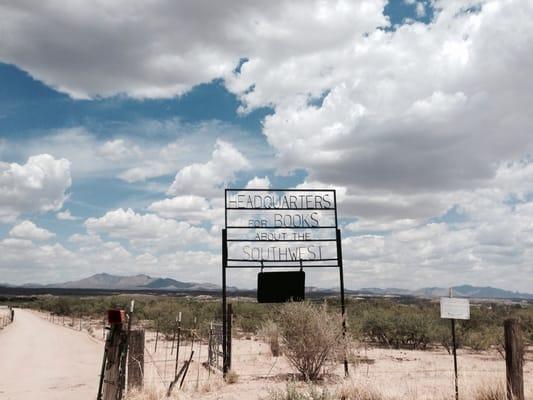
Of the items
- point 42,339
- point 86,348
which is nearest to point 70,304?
point 42,339

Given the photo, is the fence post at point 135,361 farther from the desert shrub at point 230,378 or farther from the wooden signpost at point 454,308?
the wooden signpost at point 454,308

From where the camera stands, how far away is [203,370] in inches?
749

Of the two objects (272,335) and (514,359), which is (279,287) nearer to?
(272,335)

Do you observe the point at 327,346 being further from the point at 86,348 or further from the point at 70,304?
the point at 70,304

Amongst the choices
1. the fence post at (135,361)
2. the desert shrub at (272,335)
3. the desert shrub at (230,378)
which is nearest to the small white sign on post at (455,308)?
the desert shrub at (230,378)

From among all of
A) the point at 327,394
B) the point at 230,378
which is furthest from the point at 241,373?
the point at 327,394

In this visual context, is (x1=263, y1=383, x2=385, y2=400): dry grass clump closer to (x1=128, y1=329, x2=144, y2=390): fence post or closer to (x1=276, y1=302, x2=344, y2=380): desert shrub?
(x1=276, y1=302, x2=344, y2=380): desert shrub

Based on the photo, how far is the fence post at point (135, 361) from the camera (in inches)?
519

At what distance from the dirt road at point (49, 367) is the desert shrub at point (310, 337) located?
234 inches

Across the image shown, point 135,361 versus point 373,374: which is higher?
point 135,361

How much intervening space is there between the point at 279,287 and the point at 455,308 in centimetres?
698

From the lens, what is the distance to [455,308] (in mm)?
11336

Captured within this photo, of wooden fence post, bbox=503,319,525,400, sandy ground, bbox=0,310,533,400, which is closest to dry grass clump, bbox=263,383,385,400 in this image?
sandy ground, bbox=0,310,533,400

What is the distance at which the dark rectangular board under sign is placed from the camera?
1720 cm
